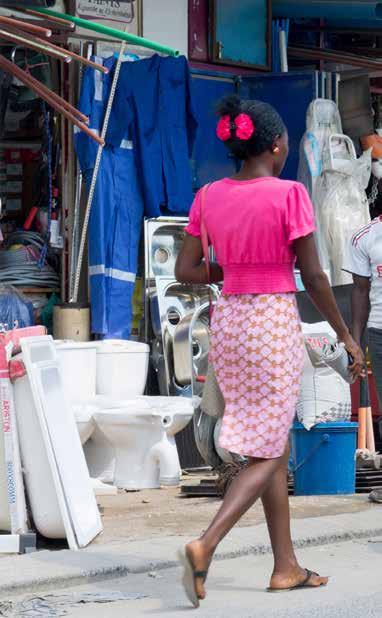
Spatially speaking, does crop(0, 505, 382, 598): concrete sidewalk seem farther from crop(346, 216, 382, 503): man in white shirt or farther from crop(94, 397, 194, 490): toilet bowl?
crop(94, 397, 194, 490): toilet bowl

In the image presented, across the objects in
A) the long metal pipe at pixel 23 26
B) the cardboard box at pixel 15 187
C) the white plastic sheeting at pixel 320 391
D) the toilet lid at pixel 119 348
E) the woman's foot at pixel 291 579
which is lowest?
the woman's foot at pixel 291 579

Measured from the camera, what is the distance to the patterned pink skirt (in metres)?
5.41

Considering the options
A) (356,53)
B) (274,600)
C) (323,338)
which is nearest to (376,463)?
(323,338)

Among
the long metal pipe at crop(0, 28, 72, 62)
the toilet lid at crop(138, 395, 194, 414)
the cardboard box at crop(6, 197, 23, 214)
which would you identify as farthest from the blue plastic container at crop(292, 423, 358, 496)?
the cardboard box at crop(6, 197, 23, 214)

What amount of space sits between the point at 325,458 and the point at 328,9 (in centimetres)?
512

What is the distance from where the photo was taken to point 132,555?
20.7ft

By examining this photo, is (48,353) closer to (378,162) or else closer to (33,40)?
(33,40)

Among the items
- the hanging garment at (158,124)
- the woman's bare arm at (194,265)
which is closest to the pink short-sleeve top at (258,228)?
the woman's bare arm at (194,265)

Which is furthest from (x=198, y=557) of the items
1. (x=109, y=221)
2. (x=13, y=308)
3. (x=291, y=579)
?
(x=109, y=221)

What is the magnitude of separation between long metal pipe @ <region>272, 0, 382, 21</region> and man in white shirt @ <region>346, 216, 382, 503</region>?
4.83 metres

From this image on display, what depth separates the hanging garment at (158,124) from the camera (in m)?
10.9

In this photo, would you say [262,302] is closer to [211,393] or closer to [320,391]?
[211,393]

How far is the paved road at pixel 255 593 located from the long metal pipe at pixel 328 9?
659 cm

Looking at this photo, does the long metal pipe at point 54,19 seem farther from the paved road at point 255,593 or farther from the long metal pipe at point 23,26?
the paved road at point 255,593
